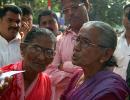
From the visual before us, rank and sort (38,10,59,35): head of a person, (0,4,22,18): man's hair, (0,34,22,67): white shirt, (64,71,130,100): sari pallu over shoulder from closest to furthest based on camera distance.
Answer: (64,71,130,100): sari pallu over shoulder → (0,34,22,67): white shirt → (0,4,22,18): man's hair → (38,10,59,35): head of a person

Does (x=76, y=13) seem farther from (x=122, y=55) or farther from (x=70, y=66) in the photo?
(x=122, y=55)

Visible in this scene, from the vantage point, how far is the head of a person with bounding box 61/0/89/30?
13.6 feet

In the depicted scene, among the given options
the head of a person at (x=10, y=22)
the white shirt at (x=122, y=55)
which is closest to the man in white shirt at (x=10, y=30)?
the head of a person at (x=10, y=22)

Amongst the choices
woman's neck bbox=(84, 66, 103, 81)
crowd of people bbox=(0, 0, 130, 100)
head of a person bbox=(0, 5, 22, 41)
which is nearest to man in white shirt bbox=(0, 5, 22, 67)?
head of a person bbox=(0, 5, 22, 41)

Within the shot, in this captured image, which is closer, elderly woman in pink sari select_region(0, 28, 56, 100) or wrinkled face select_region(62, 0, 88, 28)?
elderly woman in pink sari select_region(0, 28, 56, 100)

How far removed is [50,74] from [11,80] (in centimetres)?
80

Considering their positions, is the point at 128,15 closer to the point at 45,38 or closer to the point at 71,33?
the point at 71,33

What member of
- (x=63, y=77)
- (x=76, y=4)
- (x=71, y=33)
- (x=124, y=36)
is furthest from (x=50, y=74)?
(x=124, y=36)

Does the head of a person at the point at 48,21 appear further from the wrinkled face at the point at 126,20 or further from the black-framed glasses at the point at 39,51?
the black-framed glasses at the point at 39,51

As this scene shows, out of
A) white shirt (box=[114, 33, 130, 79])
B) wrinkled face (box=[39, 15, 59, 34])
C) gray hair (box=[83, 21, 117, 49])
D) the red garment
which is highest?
gray hair (box=[83, 21, 117, 49])

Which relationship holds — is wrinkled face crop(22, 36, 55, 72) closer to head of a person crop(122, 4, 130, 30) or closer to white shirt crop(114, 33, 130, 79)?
white shirt crop(114, 33, 130, 79)

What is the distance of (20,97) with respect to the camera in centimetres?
321

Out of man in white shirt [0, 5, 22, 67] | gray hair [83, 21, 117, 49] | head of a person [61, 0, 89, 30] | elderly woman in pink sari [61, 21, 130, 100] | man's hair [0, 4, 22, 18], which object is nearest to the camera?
elderly woman in pink sari [61, 21, 130, 100]

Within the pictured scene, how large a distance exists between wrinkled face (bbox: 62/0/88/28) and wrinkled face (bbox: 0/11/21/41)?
2.69 ft
